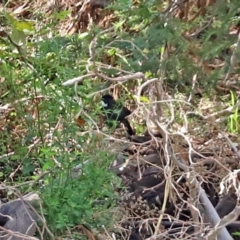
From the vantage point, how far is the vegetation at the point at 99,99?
8.09 ft

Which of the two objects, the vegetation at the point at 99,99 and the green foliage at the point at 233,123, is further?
the green foliage at the point at 233,123

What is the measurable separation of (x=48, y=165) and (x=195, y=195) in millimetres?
699

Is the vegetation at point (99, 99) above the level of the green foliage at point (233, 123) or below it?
above

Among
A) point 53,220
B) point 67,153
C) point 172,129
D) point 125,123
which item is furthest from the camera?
point 125,123

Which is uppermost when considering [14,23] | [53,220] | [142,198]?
[14,23]

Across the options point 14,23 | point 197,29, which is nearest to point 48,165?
point 14,23

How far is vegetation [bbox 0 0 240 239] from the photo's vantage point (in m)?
2.46

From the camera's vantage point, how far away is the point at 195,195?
106 inches

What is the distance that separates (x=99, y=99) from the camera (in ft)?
10.7

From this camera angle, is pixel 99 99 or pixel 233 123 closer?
pixel 99 99

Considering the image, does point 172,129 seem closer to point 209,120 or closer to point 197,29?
point 209,120

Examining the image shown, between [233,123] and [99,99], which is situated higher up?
[99,99]

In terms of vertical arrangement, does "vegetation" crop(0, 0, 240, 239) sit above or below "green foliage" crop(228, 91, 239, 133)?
above

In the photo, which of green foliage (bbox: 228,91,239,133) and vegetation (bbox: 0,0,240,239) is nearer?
vegetation (bbox: 0,0,240,239)
